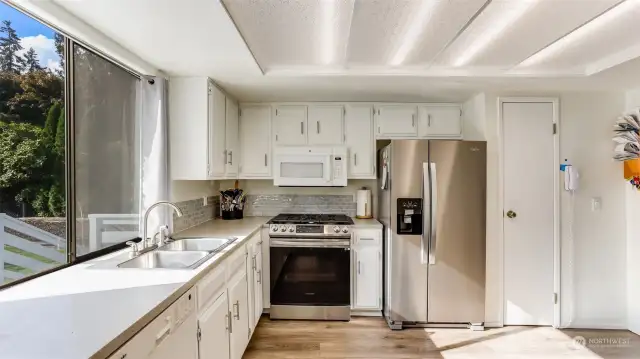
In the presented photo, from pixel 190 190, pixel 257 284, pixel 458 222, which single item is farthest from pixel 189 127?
pixel 458 222

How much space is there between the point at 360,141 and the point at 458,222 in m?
1.25

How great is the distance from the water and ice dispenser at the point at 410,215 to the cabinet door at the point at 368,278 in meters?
0.40

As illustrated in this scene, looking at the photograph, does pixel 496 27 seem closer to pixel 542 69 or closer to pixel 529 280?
pixel 542 69

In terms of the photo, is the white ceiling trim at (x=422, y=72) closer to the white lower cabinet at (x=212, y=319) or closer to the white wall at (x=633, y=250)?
the white wall at (x=633, y=250)

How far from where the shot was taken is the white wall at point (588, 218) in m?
3.05

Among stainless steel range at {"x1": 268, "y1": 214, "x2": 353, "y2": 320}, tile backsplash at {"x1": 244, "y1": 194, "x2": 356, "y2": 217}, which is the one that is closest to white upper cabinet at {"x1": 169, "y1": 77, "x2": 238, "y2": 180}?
stainless steel range at {"x1": 268, "y1": 214, "x2": 353, "y2": 320}

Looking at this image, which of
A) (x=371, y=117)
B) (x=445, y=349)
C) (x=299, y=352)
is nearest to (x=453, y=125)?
(x=371, y=117)

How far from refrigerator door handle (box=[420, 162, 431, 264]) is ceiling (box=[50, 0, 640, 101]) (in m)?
0.78

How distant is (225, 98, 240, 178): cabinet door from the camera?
3.16 m

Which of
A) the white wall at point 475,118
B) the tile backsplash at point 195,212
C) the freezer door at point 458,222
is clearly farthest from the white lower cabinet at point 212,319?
the white wall at point 475,118

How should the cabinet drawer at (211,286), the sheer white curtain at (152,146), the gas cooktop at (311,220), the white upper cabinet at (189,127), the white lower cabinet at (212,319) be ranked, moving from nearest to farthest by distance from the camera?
the white lower cabinet at (212,319), the cabinet drawer at (211,286), the sheer white curtain at (152,146), the white upper cabinet at (189,127), the gas cooktop at (311,220)

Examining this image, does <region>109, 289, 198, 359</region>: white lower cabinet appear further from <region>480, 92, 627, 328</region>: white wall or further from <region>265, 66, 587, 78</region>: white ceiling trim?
<region>480, 92, 627, 328</region>: white wall

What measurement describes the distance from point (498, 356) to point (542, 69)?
88.0 inches

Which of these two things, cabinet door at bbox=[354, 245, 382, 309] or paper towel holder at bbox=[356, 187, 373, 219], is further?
paper towel holder at bbox=[356, 187, 373, 219]
